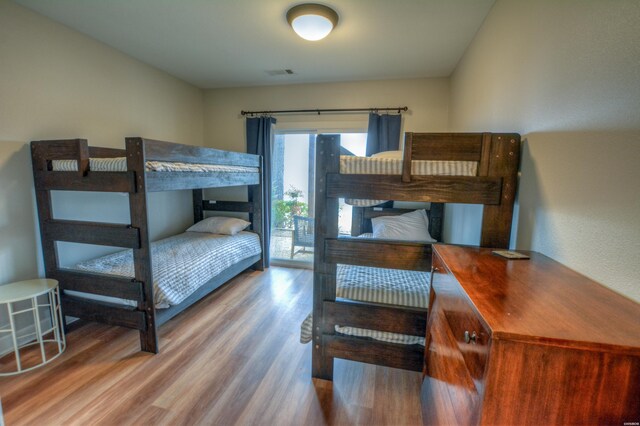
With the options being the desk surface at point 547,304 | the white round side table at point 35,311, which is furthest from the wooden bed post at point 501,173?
the white round side table at point 35,311

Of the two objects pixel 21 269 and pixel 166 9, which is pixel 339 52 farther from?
pixel 21 269

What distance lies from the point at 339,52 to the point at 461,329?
2.61 meters

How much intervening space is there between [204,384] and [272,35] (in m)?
2.65

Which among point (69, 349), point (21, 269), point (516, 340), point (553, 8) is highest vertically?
point (553, 8)

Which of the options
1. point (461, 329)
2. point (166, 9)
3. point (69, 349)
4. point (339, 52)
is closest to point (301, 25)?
point (339, 52)

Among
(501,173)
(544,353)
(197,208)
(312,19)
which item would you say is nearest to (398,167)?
(501,173)

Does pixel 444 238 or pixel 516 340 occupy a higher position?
pixel 516 340

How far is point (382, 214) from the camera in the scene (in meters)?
3.30

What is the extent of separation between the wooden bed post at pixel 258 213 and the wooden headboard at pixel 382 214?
1247 millimetres

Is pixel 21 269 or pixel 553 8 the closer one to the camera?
pixel 553 8

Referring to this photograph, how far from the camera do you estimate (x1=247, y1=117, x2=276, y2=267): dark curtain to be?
11.9ft

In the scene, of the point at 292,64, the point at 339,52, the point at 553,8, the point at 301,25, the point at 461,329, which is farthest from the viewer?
the point at 292,64

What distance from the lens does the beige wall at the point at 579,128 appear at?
0.79 m

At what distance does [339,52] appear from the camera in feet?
8.59
